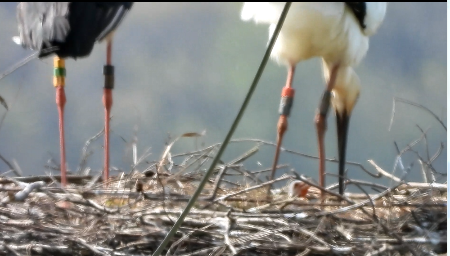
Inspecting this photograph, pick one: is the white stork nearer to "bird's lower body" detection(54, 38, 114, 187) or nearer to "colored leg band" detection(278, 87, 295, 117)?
"bird's lower body" detection(54, 38, 114, 187)

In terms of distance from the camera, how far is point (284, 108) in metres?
2.66

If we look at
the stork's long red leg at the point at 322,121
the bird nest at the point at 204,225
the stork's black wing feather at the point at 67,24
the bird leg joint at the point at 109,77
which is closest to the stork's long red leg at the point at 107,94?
the bird leg joint at the point at 109,77

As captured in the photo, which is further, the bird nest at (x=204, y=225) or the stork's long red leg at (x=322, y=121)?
the stork's long red leg at (x=322, y=121)

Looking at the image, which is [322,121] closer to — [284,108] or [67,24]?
[284,108]

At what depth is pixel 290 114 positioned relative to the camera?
8.82 feet

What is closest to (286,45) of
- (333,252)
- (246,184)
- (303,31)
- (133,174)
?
(303,31)

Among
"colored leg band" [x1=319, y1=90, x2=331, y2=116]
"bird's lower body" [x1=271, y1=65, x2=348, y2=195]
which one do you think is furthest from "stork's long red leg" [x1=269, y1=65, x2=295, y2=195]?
"colored leg band" [x1=319, y1=90, x2=331, y2=116]

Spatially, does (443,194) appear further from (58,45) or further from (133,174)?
(58,45)

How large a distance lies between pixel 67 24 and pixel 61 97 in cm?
39

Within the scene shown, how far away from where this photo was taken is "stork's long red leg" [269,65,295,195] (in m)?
2.61

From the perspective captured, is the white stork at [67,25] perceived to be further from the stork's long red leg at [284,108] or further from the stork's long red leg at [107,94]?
the stork's long red leg at [284,108]

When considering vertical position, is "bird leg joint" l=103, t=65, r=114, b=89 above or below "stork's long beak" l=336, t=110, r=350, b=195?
above

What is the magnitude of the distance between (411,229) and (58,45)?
1098 millimetres

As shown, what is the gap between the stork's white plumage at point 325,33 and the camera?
2.59m
